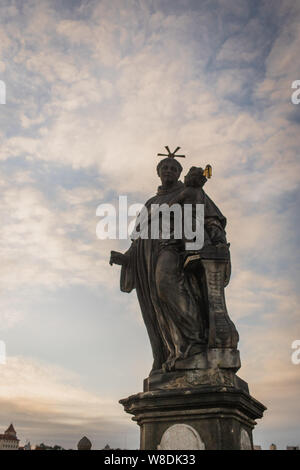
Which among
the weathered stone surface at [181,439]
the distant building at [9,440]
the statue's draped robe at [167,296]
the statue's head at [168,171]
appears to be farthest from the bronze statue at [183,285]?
the distant building at [9,440]

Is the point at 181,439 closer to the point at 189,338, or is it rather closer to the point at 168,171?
the point at 189,338

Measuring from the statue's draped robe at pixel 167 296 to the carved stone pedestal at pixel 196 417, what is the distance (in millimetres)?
593

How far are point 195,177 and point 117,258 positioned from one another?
1941mm

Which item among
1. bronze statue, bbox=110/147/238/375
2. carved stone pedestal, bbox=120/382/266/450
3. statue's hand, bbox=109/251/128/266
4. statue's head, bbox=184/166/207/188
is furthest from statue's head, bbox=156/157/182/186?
carved stone pedestal, bbox=120/382/266/450

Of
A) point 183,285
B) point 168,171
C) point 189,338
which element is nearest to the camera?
point 189,338

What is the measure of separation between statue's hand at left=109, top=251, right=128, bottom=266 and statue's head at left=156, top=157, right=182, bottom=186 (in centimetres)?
153

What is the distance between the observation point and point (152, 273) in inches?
294

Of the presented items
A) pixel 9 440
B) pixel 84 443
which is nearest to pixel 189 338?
pixel 84 443

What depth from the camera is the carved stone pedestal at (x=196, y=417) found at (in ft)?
19.3

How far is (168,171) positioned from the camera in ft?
27.2

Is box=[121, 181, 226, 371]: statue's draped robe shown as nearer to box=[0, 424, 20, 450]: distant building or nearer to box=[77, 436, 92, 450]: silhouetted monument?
box=[77, 436, 92, 450]: silhouetted monument
